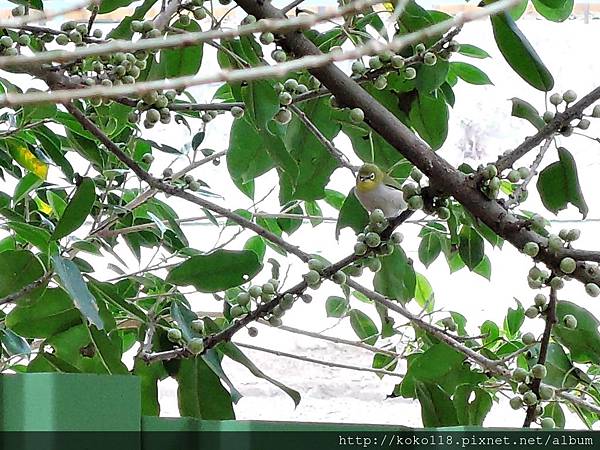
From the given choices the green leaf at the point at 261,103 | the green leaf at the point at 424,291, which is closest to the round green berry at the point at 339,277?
the green leaf at the point at 261,103

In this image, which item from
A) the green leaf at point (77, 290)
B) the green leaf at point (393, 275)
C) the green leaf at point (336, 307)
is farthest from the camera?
the green leaf at point (336, 307)

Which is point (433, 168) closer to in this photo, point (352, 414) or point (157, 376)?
point (157, 376)

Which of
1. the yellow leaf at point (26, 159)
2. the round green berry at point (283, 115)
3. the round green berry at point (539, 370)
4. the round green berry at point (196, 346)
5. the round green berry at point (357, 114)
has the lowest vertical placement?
the round green berry at point (539, 370)

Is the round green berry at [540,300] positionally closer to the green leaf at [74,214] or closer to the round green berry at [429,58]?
the round green berry at [429,58]

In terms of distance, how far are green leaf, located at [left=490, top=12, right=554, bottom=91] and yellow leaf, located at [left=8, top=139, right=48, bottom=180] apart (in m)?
0.46

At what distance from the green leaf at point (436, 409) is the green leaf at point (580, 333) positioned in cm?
11

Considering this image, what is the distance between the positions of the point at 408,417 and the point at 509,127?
0.49 m

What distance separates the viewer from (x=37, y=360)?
0.55 metres

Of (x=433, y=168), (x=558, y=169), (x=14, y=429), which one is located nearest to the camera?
(x=14, y=429)

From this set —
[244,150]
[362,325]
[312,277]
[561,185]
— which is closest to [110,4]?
[244,150]

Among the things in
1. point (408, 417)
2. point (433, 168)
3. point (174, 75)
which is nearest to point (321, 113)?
point (174, 75)

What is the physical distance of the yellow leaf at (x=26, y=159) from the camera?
819mm

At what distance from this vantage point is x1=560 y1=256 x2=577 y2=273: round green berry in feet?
1.61

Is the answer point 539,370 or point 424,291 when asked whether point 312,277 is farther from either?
point 424,291
